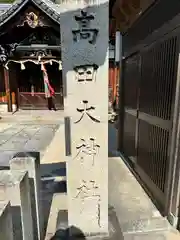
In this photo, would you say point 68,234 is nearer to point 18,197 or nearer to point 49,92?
point 18,197

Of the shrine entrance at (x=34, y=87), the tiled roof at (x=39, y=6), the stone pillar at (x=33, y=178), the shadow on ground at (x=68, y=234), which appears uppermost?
the tiled roof at (x=39, y=6)

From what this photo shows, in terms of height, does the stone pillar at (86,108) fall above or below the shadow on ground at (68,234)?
above

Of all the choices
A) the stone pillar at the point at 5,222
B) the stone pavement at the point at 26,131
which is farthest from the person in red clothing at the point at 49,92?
the stone pillar at the point at 5,222

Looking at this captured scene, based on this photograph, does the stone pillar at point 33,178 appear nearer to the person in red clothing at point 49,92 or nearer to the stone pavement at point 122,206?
the stone pavement at point 122,206

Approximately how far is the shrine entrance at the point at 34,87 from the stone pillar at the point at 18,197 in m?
9.11

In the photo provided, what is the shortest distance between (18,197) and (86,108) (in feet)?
2.71

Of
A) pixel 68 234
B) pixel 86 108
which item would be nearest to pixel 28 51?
pixel 86 108

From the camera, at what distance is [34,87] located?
34.8 ft

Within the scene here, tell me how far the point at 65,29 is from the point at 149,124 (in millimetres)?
1873

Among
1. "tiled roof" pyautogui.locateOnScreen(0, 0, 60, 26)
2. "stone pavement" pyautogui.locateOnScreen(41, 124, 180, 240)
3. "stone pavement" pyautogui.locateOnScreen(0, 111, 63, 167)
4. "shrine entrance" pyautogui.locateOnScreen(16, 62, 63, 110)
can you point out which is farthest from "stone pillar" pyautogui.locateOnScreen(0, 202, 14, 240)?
"shrine entrance" pyautogui.locateOnScreen(16, 62, 63, 110)

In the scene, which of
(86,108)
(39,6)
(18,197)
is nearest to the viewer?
(18,197)

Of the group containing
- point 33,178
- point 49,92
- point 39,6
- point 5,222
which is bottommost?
point 33,178

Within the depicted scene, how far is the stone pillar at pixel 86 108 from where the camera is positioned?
4.93 ft

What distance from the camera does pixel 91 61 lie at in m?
1.56
